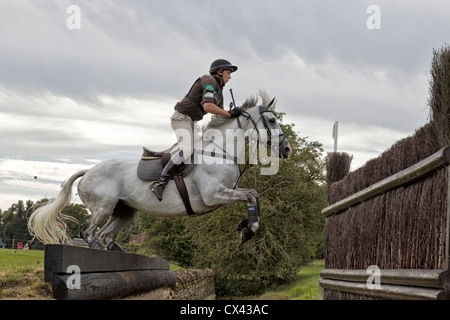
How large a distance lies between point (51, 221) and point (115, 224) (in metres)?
0.84

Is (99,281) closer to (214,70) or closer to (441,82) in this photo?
(214,70)

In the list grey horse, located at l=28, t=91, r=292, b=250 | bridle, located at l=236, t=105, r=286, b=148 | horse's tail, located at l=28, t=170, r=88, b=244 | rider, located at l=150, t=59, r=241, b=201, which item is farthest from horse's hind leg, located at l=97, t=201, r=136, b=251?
bridle, located at l=236, t=105, r=286, b=148

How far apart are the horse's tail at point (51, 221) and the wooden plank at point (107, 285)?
1043mm

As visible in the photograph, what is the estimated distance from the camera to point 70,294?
4.80 m

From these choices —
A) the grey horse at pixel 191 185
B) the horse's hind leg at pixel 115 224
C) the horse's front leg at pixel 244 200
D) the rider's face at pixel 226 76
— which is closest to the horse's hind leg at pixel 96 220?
the grey horse at pixel 191 185

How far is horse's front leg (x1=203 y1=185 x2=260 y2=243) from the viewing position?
600 cm

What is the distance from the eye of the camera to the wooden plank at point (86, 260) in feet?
15.4

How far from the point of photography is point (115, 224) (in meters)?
7.19

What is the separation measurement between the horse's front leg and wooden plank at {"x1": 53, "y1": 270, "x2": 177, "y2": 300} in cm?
144

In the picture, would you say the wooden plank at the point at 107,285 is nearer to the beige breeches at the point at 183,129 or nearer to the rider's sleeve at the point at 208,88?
the beige breeches at the point at 183,129

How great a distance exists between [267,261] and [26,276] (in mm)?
18723

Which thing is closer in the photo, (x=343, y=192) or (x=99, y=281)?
(x=99, y=281)

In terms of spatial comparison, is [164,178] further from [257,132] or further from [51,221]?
[51,221]
